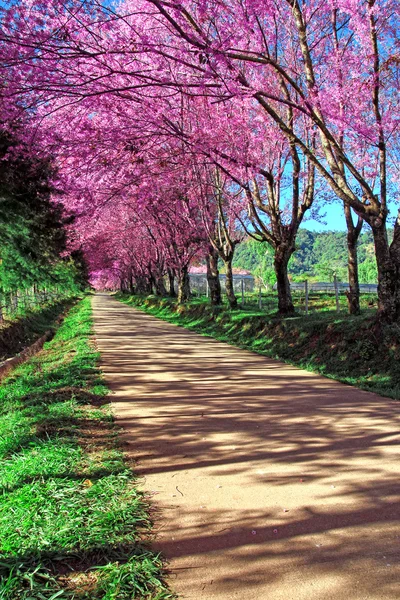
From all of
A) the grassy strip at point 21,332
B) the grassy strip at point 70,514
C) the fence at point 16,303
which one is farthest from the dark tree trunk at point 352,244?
the fence at point 16,303

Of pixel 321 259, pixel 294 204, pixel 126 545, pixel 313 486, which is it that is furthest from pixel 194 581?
pixel 321 259

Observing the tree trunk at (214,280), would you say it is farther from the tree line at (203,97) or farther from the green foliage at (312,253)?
the green foliage at (312,253)

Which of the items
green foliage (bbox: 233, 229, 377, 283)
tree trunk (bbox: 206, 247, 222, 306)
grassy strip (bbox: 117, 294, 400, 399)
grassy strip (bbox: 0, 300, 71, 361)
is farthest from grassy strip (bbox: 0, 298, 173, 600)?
green foliage (bbox: 233, 229, 377, 283)

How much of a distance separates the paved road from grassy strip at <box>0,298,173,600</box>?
20 cm

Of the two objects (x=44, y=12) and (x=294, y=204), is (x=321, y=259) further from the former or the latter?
(x=44, y=12)

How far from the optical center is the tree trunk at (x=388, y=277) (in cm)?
863

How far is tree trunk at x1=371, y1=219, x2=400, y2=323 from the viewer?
28.3 ft

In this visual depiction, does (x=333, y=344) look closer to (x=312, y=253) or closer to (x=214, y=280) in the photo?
(x=214, y=280)

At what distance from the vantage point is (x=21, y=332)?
16062 mm

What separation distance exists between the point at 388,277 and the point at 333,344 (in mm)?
1836

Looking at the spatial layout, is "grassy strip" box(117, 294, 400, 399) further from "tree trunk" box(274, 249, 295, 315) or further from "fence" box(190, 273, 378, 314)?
"fence" box(190, 273, 378, 314)

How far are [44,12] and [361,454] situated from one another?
7.02 metres

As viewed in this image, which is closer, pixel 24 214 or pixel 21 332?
pixel 24 214

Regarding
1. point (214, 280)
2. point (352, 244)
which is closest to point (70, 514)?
point (352, 244)
